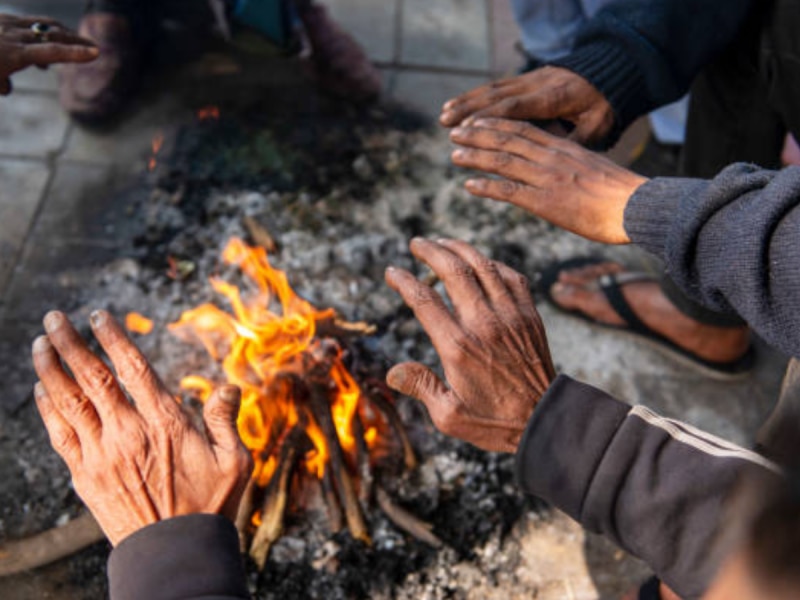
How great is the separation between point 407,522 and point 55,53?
1.98 metres

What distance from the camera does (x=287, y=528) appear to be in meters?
2.32

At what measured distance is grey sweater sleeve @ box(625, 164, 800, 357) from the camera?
1556mm

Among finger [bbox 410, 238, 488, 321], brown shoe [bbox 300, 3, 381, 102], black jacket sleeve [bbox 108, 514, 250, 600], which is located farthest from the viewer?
brown shoe [bbox 300, 3, 381, 102]

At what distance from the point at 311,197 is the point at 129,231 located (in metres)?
0.82

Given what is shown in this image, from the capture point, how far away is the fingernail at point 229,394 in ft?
5.31

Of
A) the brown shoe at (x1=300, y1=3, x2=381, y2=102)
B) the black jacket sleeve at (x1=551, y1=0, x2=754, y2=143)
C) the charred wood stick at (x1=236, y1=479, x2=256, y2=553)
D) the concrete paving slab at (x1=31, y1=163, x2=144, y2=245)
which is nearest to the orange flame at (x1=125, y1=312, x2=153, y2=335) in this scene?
the concrete paving slab at (x1=31, y1=163, x2=144, y2=245)

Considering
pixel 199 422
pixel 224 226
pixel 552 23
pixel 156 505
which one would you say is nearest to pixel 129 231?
pixel 224 226

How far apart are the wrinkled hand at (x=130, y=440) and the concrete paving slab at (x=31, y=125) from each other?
6.64 feet

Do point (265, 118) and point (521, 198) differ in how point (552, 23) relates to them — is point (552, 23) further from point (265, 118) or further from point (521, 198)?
point (521, 198)

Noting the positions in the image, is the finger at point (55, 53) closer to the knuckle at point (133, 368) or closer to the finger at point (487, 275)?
the knuckle at point (133, 368)

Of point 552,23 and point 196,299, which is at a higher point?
point 552,23

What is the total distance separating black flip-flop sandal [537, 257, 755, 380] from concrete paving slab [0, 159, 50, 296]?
2.27m

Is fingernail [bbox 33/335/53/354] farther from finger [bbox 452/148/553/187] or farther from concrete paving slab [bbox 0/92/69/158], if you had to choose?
concrete paving slab [bbox 0/92/69/158]

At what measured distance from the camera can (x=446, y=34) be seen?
13.9ft
